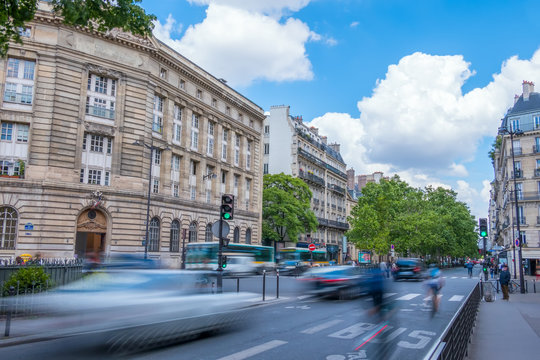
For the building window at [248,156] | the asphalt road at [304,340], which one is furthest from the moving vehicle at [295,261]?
the asphalt road at [304,340]

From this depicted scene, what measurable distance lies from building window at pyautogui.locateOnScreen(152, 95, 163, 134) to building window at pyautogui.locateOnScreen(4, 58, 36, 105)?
981cm

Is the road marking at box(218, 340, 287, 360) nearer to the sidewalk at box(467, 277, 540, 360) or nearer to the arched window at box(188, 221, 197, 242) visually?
the sidewalk at box(467, 277, 540, 360)

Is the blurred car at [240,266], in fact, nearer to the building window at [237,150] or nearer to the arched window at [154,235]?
→ the arched window at [154,235]

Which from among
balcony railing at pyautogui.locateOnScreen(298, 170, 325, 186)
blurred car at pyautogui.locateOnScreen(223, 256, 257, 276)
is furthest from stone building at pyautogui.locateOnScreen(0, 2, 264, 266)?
balcony railing at pyautogui.locateOnScreen(298, 170, 325, 186)

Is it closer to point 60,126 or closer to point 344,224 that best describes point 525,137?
point 344,224

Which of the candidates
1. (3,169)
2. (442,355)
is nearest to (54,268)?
(442,355)

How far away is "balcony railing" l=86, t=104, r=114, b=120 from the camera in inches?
1350

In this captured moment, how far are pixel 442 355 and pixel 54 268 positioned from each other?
13.4 metres

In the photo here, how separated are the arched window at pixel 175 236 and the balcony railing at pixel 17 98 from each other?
15054 mm

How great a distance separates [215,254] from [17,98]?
1785cm

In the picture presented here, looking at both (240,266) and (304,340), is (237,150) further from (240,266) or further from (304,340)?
(304,340)

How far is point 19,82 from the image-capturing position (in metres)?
31.4

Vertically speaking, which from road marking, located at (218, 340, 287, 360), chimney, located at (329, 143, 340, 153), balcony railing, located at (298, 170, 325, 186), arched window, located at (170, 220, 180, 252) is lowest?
road marking, located at (218, 340, 287, 360)

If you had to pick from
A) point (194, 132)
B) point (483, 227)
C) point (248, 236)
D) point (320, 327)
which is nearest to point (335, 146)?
point (248, 236)
